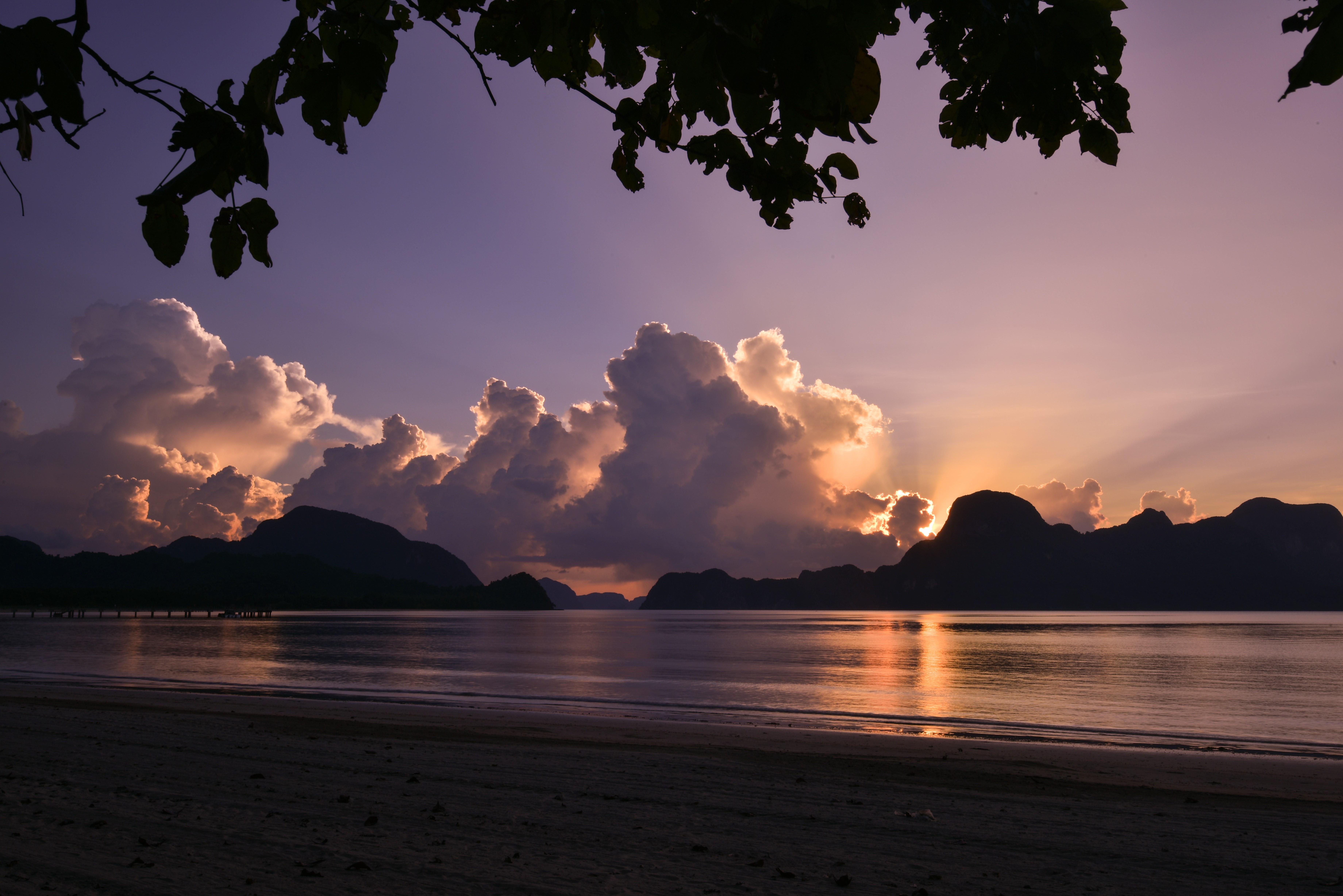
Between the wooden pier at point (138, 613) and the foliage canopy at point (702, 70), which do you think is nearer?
the foliage canopy at point (702, 70)

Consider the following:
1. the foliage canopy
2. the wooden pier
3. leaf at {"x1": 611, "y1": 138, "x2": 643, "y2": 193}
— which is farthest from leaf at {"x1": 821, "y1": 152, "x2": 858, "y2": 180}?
the wooden pier

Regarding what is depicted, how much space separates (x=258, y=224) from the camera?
2469 millimetres

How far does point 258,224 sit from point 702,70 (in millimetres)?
1583

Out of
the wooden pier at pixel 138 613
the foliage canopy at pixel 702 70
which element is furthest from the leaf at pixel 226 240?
the wooden pier at pixel 138 613

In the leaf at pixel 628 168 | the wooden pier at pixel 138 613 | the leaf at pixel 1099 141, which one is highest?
the leaf at pixel 628 168

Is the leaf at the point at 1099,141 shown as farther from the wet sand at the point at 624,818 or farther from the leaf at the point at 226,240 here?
the wet sand at the point at 624,818

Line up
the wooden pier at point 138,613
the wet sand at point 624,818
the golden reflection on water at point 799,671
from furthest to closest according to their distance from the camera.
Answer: the wooden pier at point 138,613 < the golden reflection on water at point 799,671 < the wet sand at point 624,818

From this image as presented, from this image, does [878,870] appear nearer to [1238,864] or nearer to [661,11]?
[1238,864]

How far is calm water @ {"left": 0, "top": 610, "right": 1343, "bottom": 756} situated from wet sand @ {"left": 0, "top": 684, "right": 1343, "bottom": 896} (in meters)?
9.60

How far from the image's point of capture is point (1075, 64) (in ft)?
6.89

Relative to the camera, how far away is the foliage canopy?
1748 mm

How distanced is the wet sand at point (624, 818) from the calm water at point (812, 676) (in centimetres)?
960

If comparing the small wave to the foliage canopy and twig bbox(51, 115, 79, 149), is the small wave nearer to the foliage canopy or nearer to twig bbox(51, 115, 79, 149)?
the foliage canopy

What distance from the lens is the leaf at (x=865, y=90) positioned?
6.92 feet
